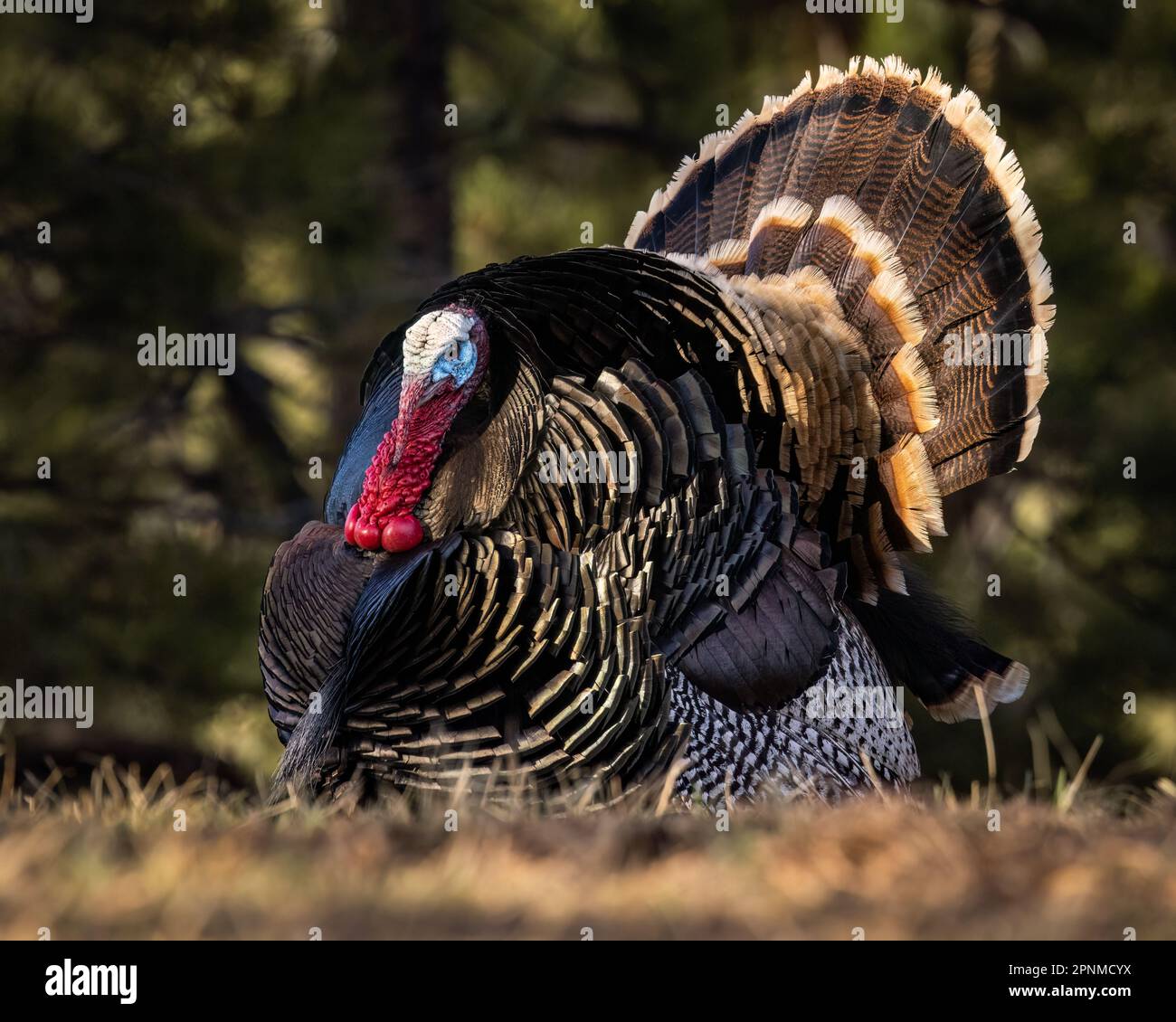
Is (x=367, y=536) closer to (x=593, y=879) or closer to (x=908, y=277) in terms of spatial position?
(x=593, y=879)

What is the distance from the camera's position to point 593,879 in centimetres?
228

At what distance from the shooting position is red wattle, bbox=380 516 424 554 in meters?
3.50

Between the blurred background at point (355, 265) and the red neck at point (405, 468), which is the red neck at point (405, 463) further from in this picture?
the blurred background at point (355, 265)

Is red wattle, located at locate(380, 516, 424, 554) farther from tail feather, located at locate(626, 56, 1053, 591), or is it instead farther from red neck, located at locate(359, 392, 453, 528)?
tail feather, located at locate(626, 56, 1053, 591)

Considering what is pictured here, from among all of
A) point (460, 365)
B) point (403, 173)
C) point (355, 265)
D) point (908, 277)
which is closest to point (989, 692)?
point (908, 277)

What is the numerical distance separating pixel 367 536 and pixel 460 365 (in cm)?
45

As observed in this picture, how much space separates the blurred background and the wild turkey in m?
2.97

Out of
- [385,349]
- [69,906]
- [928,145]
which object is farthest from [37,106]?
[69,906]

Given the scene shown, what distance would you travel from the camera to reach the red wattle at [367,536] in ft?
11.6

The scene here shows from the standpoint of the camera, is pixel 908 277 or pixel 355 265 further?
pixel 355 265

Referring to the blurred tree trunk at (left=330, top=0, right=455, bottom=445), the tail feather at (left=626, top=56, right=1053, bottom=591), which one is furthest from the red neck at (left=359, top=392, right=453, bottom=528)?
the blurred tree trunk at (left=330, top=0, right=455, bottom=445)

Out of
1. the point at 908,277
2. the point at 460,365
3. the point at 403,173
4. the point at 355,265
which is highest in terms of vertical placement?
the point at 403,173

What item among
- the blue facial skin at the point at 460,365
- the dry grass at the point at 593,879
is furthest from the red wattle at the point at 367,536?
the dry grass at the point at 593,879

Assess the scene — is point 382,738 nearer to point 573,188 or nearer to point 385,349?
point 385,349
